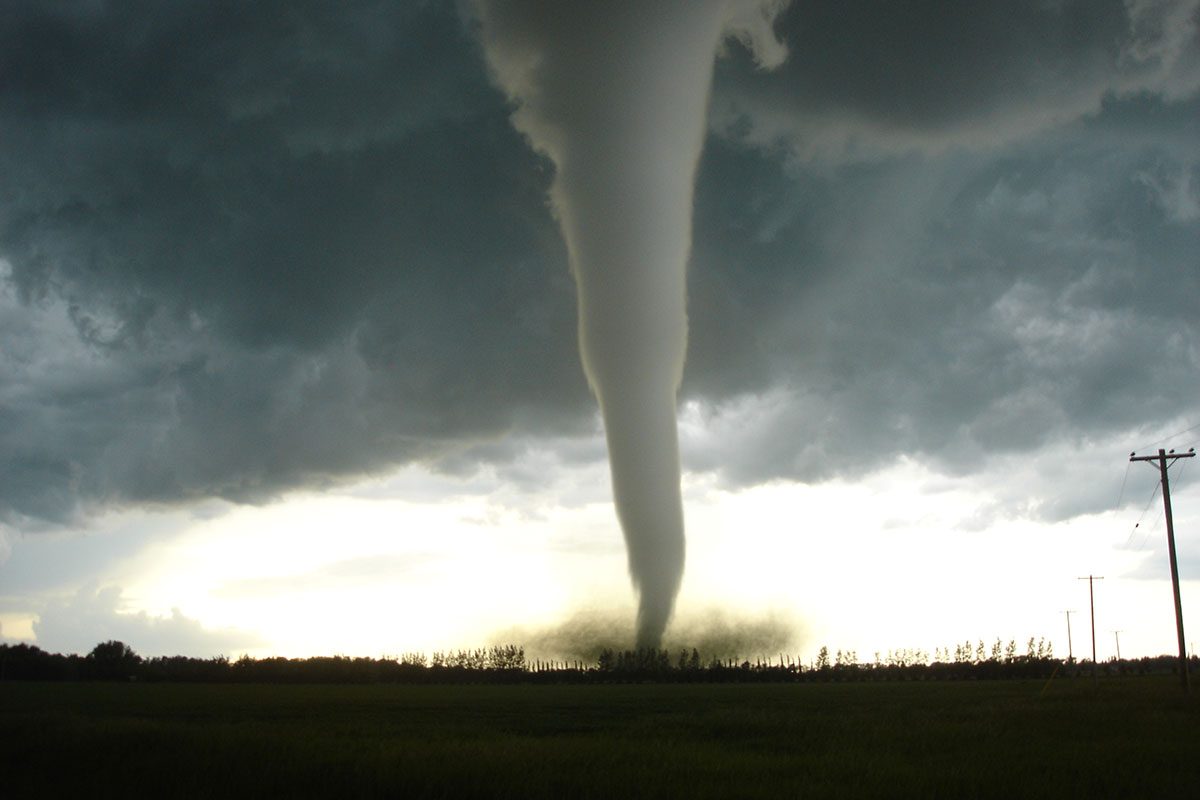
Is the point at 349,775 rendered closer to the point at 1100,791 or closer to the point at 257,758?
the point at 257,758

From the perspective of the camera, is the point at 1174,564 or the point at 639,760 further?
the point at 1174,564

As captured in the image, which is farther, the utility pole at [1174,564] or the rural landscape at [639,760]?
the utility pole at [1174,564]

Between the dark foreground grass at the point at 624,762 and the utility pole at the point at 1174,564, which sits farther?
the utility pole at the point at 1174,564

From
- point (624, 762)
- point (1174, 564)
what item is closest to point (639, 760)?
point (624, 762)

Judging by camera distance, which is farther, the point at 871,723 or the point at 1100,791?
the point at 871,723

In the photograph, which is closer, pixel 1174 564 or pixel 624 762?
pixel 624 762

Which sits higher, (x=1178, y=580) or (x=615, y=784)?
(x=1178, y=580)

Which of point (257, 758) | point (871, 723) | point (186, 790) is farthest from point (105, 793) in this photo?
point (871, 723)

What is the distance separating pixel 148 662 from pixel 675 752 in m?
194

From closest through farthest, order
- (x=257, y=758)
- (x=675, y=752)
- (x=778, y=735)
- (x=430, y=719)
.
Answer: (x=257, y=758), (x=675, y=752), (x=778, y=735), (x=430, y=719)

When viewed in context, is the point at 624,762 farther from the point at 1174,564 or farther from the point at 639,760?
the point at 1174,564

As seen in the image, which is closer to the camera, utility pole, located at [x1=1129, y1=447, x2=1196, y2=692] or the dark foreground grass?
the dark foreground grass

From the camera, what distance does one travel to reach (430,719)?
5312 centimetres

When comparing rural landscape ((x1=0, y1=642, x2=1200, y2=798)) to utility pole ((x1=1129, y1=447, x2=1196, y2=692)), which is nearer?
rural landscape ((x1=0, y1=642, x2=1200, y2=798))
